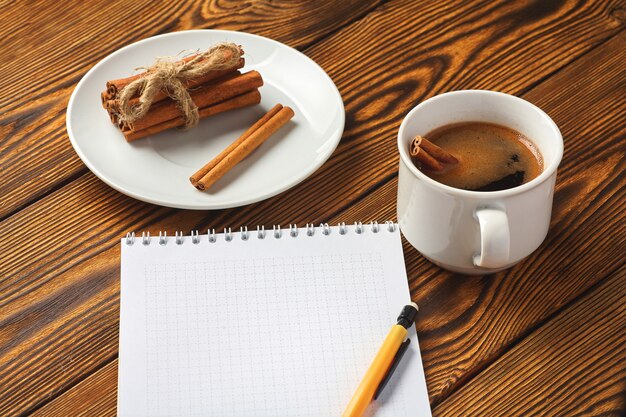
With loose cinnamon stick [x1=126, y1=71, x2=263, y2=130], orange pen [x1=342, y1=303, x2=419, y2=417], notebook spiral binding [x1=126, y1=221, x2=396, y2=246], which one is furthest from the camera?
loose cinnamon stick [x1=126, y1=71, x2=263, y2=130]

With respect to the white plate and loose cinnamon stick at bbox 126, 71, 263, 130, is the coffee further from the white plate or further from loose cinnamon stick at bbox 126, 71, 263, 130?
loose cinnamon stick at bbox 126, 71, 263, 130

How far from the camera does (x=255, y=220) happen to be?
0.85 meters

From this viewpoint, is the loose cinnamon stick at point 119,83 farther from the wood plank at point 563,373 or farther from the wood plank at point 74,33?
the wood plank at point 563,373

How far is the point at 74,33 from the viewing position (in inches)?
42.4

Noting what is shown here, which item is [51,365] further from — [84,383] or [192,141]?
[192,141]

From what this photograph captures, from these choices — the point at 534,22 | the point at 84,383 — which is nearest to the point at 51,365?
the point at 84,383

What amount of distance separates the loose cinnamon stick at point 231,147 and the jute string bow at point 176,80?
0.06 metres

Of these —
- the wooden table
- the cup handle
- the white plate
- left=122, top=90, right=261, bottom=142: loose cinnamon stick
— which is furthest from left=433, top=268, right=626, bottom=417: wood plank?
left=122, top=90, right=261, bottom=142: loose cinnamon stick

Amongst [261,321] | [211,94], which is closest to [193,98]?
[211,94]

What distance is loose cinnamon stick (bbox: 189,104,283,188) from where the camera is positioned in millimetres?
860

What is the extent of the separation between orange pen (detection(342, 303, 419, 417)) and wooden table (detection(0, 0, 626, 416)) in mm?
26

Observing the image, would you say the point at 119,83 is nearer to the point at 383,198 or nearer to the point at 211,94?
the point at 211,94

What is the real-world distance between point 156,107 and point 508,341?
477mm

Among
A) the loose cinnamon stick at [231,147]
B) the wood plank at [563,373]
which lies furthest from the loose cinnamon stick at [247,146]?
the wood plank at [563,373]
